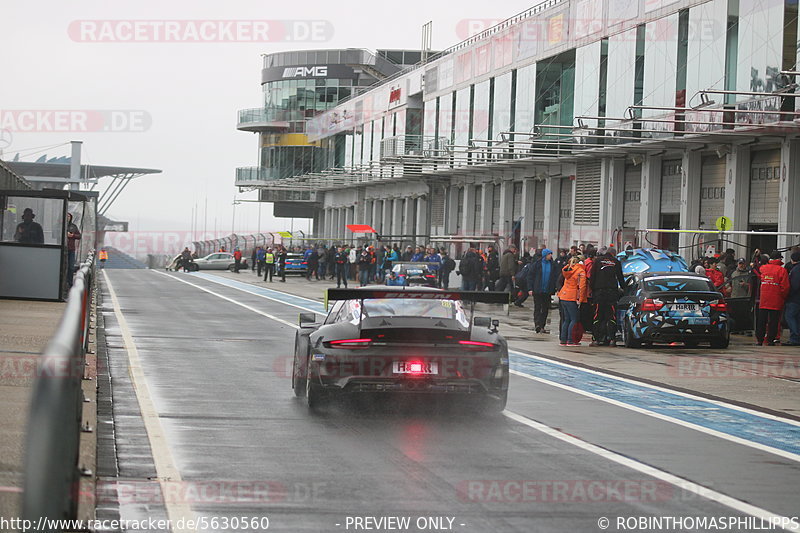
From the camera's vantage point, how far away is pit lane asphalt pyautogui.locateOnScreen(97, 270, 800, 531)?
7375 millimetres

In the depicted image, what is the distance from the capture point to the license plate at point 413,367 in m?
11.1

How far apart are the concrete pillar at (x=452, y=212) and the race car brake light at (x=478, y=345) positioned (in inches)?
1847

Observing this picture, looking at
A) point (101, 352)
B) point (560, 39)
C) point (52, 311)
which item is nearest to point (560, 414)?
point (101, 352)

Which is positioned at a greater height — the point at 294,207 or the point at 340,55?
the point at 340,55

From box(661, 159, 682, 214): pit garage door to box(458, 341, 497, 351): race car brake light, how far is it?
25800 millimetres

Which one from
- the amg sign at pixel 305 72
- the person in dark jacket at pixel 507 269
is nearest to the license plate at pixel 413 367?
the person in dark jacket at pixel 507 269

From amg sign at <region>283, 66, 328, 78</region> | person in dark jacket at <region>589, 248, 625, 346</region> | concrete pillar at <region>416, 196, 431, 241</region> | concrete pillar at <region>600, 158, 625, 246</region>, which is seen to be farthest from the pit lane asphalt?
amg sign at <region>283, 66, 328, 78</region>

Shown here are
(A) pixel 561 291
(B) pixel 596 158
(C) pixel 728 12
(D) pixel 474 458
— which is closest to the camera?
(D) pixel 474 458

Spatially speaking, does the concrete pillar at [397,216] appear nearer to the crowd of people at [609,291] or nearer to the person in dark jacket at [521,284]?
the person in dark jacket at [521,284]

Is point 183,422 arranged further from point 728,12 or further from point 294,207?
point 294,207

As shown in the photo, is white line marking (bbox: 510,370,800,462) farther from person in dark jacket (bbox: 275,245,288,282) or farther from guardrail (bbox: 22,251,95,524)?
person in dark jacket (bbox: 275,245,288,282)

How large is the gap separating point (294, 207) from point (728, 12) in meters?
70.8

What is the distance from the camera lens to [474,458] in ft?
30.3

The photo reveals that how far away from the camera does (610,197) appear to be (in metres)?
39.8
